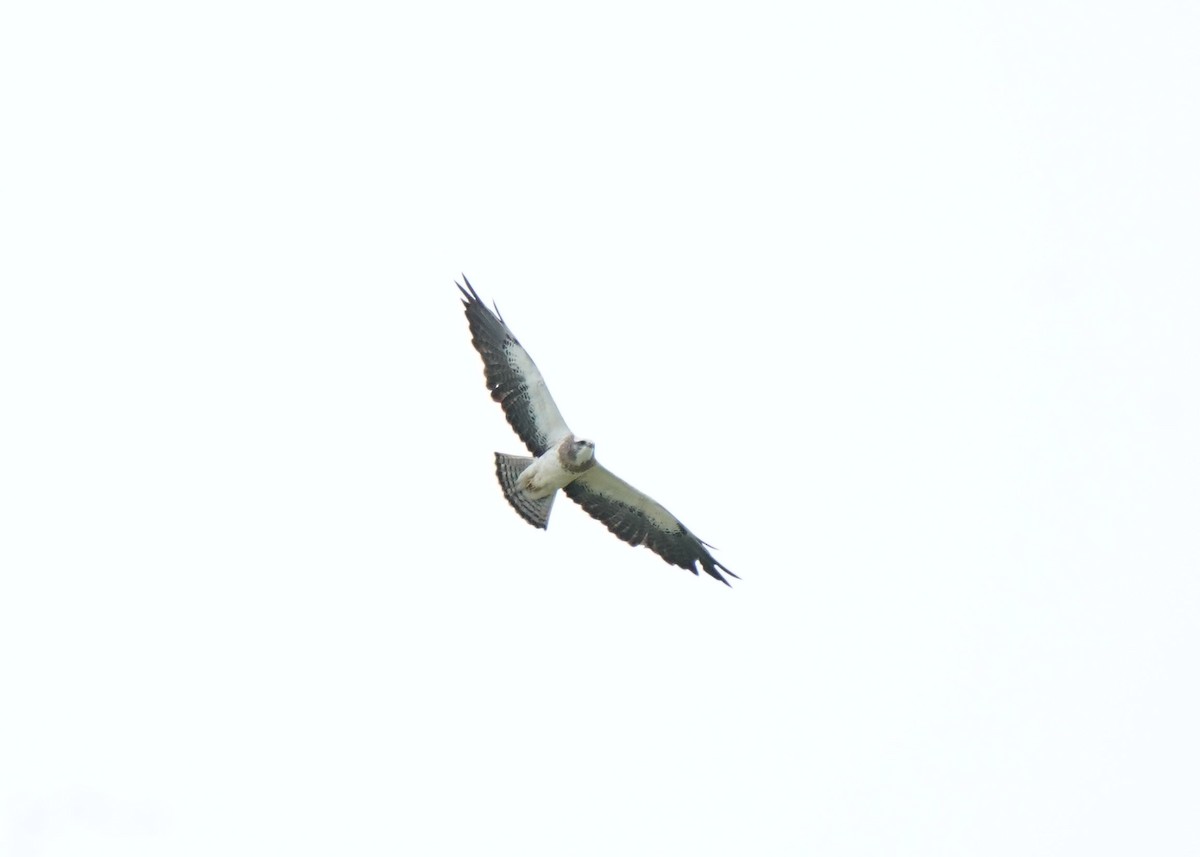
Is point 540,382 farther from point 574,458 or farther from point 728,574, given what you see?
point 728,574

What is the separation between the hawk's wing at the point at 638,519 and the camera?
77.9 ft

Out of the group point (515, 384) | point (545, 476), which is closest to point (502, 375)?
point (515, 384)

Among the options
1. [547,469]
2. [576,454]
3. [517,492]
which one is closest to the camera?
[576,454]

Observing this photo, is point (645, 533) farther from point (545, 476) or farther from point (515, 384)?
point (515, 384)

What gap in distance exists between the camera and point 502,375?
2355cm

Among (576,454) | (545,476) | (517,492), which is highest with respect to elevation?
(576,454)

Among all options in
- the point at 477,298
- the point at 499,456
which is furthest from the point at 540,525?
the point at 477,298

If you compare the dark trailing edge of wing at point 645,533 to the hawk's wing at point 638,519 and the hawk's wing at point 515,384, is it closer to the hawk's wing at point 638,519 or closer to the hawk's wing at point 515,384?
the hawk's wing at point 638,519

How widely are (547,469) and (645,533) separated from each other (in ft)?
5.46

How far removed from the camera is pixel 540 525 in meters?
24.1

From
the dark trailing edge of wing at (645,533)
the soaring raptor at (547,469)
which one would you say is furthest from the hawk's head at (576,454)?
the dark trailing edge of wing at (645,533)

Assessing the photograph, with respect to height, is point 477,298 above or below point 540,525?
above

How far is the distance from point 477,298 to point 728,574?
14.5 ft

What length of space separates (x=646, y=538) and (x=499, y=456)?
6.67 ft
